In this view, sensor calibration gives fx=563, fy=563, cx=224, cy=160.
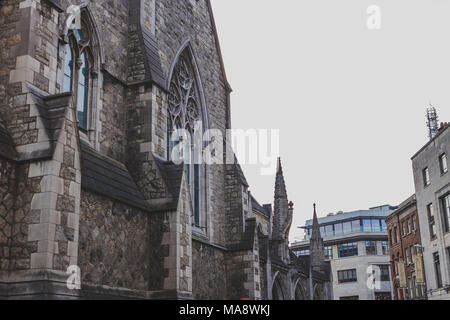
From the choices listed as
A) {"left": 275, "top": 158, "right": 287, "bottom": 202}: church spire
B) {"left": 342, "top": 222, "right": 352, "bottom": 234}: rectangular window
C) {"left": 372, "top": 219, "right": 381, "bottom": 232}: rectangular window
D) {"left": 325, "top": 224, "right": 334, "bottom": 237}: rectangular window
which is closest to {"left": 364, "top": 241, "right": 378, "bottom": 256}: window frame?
{"left": 372, "top": 219, "right": 381, "bottom": 232}: rectangular window

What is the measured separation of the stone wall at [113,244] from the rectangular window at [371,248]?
70.2m

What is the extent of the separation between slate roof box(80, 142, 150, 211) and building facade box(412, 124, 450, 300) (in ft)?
85.1

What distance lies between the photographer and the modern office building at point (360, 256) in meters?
77.7

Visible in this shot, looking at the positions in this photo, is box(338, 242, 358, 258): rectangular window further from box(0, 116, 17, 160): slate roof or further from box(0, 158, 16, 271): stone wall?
box(0, 158, 16, 271): stone wall

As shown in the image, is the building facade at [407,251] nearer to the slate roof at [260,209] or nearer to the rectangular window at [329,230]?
the slate roof at [260,209]

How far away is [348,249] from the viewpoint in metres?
80.9

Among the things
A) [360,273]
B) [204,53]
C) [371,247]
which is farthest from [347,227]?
[204,53]

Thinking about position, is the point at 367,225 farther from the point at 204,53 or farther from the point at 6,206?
the point at 6,206

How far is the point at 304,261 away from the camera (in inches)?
1218

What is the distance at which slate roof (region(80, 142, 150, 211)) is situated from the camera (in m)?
11.6

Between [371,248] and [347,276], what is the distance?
520 cm

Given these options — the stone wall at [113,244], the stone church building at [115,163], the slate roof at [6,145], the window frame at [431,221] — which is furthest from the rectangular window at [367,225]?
the slate roof at [6,145]

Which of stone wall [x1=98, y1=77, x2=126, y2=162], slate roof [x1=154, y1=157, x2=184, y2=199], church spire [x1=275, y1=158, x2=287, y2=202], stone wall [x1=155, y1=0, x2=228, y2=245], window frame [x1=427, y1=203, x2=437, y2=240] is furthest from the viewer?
window frame [x1=427, y1=203, x2=437, y2=240]

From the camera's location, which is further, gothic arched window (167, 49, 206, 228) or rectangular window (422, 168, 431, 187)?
rectangular window (422, 168, 431, 187)
